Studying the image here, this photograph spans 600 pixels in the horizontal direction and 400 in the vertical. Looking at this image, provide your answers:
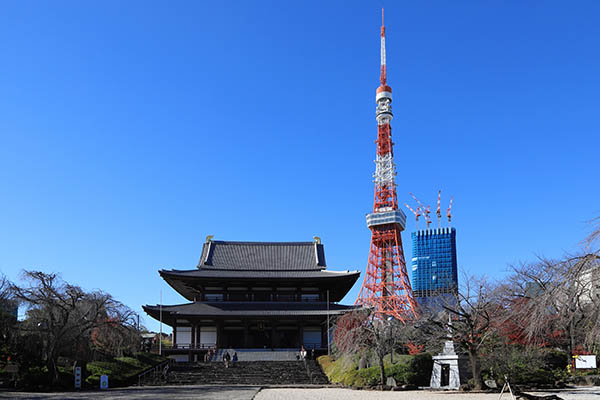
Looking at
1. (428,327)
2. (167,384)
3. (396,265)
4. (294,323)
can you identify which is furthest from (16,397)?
(396,265)

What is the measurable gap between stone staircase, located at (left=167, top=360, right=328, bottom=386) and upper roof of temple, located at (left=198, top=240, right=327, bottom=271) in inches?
497

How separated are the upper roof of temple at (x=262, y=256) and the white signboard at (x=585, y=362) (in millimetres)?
24108

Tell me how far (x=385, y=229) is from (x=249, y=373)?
30.7m

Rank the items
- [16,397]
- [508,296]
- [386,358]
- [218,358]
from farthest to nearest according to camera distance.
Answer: [218,358]
[508,296]
[386,358]
[16,397]

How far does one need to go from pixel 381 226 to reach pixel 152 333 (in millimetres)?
38557

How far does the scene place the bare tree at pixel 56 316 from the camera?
24.2 meters

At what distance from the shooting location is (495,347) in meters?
26.2

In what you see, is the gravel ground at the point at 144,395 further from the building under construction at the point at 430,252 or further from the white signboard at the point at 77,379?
the building under construction at the point at 430,252

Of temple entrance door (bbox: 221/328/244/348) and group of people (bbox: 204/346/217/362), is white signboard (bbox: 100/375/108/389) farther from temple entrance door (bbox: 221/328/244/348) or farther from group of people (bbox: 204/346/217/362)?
temple entrance door (bbox: 221/328/244/348)

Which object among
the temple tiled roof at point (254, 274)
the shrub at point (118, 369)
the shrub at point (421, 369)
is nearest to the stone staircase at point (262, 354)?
the temple tiled roof at point (254, 274)

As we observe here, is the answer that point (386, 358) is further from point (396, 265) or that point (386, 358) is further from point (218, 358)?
point (396, 265)

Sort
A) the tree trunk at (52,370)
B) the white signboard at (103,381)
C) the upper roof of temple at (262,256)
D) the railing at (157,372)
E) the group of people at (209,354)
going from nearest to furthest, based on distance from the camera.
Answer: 1. the tree trunk at (52,370)
2. the white signboard at (103,381)
3. the railing at (157,372)
4. the group of people at (209,354)
5. the upper roof of temple at (262,256)

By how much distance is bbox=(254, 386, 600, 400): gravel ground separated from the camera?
65.2ft

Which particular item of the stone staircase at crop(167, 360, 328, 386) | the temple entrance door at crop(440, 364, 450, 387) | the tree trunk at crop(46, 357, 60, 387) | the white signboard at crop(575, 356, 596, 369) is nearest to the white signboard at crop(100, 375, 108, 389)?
the tree trunk at crop(46, 357, 60, 387)
